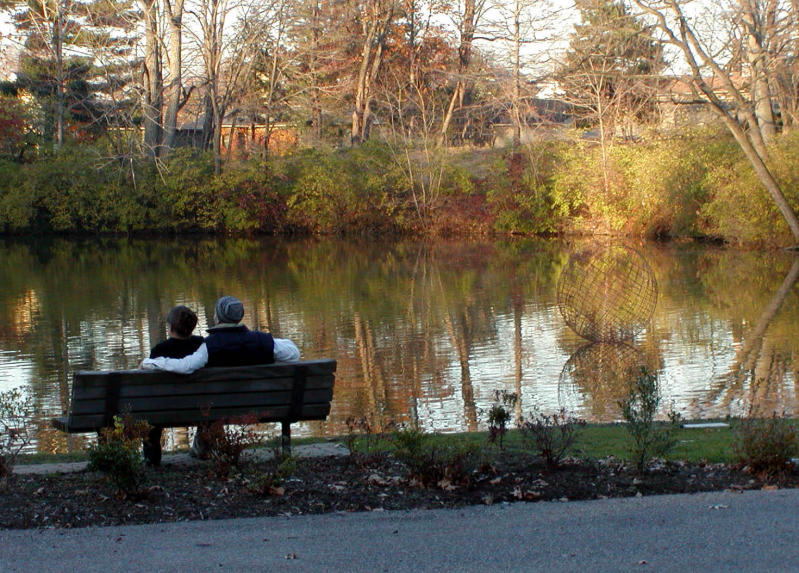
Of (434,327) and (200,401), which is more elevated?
(200,401)

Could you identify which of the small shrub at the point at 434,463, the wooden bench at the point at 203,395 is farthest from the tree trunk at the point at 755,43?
the small shrub at the point at 434,463

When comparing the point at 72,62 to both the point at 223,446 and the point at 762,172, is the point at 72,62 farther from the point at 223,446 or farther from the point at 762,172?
the point at 223,446

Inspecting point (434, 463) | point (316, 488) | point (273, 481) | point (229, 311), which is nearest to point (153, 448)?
point (229, 311)

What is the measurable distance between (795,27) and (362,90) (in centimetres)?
2763

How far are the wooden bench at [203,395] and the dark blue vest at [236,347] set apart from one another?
25 centimetres

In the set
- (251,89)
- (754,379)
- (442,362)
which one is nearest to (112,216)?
(251,89)

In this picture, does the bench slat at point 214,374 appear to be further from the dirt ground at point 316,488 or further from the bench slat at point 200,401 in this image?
the dirt ground at point 316,488

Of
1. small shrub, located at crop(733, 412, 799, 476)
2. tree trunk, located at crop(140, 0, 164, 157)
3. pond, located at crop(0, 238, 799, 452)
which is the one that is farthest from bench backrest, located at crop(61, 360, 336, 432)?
tree trunk, located at crop(140, 0, 164, 157)

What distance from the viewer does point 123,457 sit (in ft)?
18.4

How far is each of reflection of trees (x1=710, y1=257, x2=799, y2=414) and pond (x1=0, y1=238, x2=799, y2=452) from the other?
0.03 metres

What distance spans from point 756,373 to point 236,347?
8.19 m

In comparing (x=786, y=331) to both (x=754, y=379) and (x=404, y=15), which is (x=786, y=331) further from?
(x=404, y=15)

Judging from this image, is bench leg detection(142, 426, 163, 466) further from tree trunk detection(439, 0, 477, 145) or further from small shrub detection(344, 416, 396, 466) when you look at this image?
tree trunk detection(439, 0, 477, 145)

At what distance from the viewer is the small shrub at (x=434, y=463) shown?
235 inches
